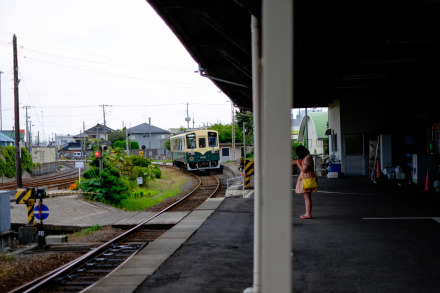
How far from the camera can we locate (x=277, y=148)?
2832mm

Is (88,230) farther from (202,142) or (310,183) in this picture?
(202,142)

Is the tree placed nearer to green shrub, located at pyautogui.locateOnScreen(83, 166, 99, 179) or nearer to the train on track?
the train on track

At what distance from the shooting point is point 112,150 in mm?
21609

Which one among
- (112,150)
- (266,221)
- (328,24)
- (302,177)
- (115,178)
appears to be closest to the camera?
(266,221)

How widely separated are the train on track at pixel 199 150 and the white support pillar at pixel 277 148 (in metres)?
27.4

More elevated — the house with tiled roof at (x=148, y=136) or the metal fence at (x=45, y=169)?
the house with tiled roof at (x=148, y=136)

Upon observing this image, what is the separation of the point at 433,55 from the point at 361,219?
4186 millimetres

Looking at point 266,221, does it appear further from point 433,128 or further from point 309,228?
point 433,128

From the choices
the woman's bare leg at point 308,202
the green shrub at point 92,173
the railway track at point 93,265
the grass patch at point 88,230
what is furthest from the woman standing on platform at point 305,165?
the green shrub at point 92,173

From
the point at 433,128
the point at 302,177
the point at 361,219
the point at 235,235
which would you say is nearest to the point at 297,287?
the point at 235,235

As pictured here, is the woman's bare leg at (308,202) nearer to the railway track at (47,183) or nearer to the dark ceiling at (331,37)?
the dark ceiling at (331,37)

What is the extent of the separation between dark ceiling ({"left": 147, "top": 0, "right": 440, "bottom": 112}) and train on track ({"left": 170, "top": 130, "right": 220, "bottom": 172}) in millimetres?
16321

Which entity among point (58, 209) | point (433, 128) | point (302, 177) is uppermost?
point (433, 128)

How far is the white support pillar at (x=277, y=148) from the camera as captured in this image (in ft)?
9.16
